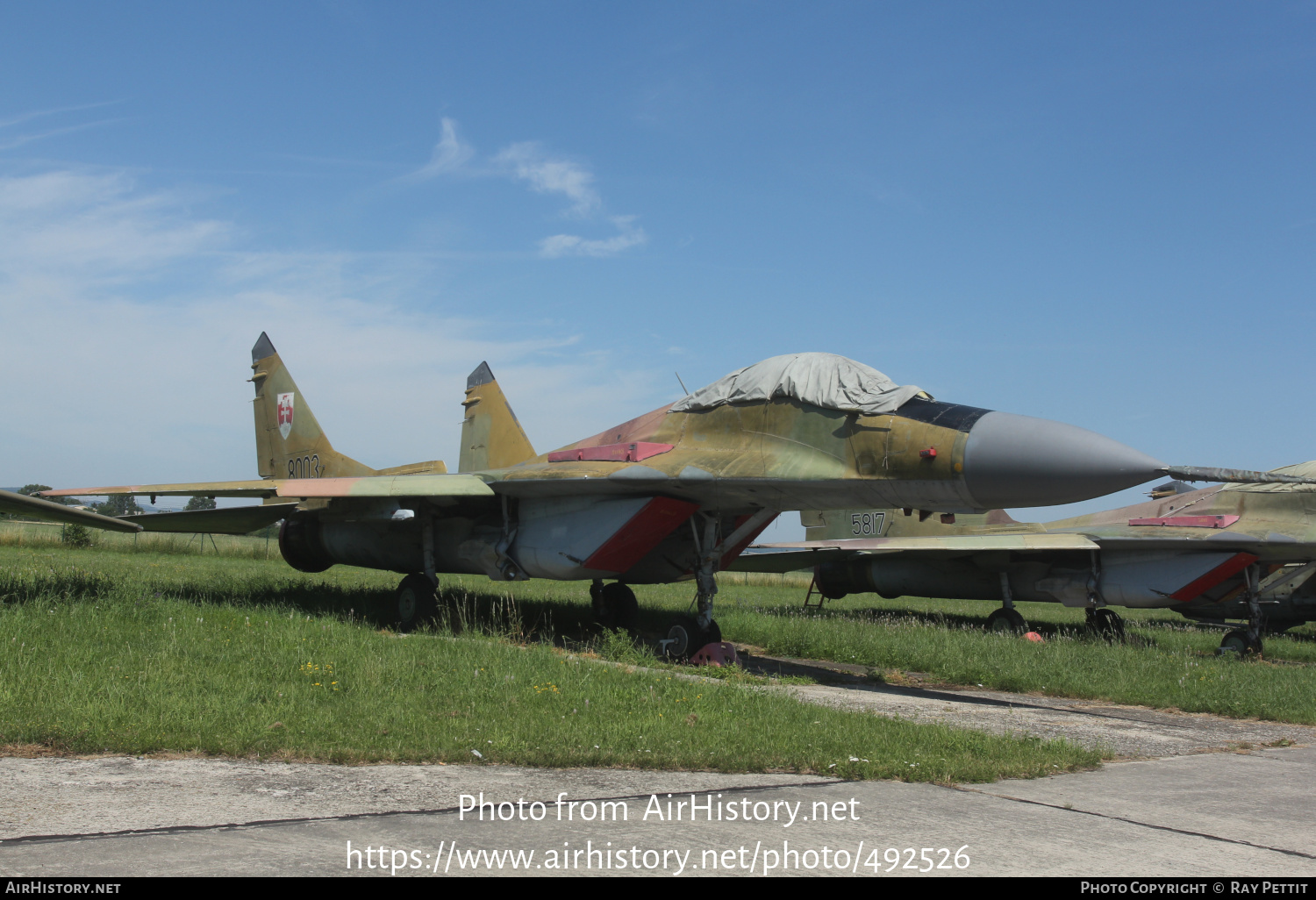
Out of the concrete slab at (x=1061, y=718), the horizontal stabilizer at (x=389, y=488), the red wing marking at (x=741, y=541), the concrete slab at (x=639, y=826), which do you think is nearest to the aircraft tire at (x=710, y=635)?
the concrete slab at (x=1061, y=718)

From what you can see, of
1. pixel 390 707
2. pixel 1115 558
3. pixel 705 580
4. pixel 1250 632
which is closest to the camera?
pixel 390 707

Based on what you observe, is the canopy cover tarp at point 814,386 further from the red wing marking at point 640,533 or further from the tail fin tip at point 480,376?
the tail fin tip at point 480,376

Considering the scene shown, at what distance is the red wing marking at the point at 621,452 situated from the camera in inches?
402

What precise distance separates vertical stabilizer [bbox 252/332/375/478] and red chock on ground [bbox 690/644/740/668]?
737cm

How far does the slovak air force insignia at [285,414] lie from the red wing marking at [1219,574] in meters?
15.5

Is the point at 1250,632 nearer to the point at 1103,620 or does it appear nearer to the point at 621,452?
the point at 1103,620

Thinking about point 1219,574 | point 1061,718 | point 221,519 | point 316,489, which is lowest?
point 1061,718

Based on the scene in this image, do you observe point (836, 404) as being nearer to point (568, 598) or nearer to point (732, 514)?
point (732, 514)

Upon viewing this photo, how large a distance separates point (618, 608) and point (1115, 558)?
366 inches

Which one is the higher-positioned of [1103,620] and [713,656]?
[713,656]

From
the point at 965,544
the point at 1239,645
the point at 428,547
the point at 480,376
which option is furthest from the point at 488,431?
the point at 1239,645

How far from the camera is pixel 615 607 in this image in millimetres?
13555

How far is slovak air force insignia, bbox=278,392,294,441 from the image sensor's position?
15.8 metres

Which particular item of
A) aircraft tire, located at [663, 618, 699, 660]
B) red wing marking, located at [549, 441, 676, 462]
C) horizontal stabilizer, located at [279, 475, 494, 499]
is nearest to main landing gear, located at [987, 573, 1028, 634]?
aircraft tire, located at [663, 618, 699, 660]
